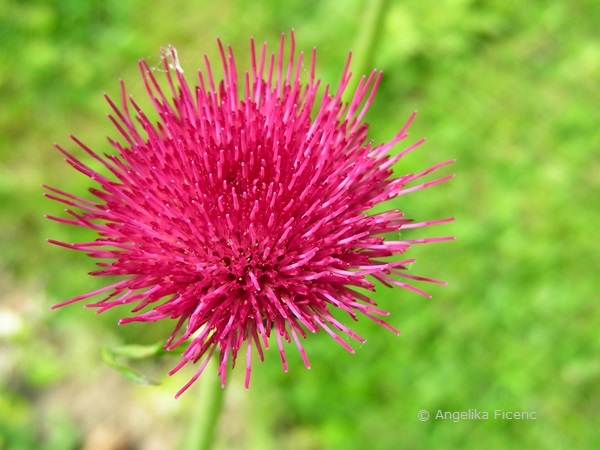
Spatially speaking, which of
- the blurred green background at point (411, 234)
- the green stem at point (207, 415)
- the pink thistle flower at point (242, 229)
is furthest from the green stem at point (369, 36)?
the green stem at point (207, 415)

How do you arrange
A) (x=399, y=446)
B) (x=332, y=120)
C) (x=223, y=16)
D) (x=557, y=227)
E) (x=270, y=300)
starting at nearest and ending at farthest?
(x=270, y=300) → (x=332, y=120) → (x=399, y=446) → (x=557, y=227) → (x=223, y=16)

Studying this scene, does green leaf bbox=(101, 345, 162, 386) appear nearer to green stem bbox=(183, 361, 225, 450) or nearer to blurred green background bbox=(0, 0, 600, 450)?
green stem bbox=(183, 361, 225, 450)

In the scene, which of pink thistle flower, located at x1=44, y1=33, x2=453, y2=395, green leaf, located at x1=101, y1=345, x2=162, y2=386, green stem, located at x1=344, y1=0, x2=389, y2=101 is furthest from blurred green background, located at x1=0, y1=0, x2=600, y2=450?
pink thistle flower, located at x1=44, y1=33, x2=453, y2=395

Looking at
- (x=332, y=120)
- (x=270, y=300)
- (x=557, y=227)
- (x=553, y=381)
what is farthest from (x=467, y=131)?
(x=270, y=300)

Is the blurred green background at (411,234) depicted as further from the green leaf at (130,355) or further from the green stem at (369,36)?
the green leaf at (130,355)

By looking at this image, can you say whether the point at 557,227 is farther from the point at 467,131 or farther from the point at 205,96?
the point at 205,96

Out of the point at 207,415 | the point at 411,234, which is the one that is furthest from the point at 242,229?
the point at 411,234
